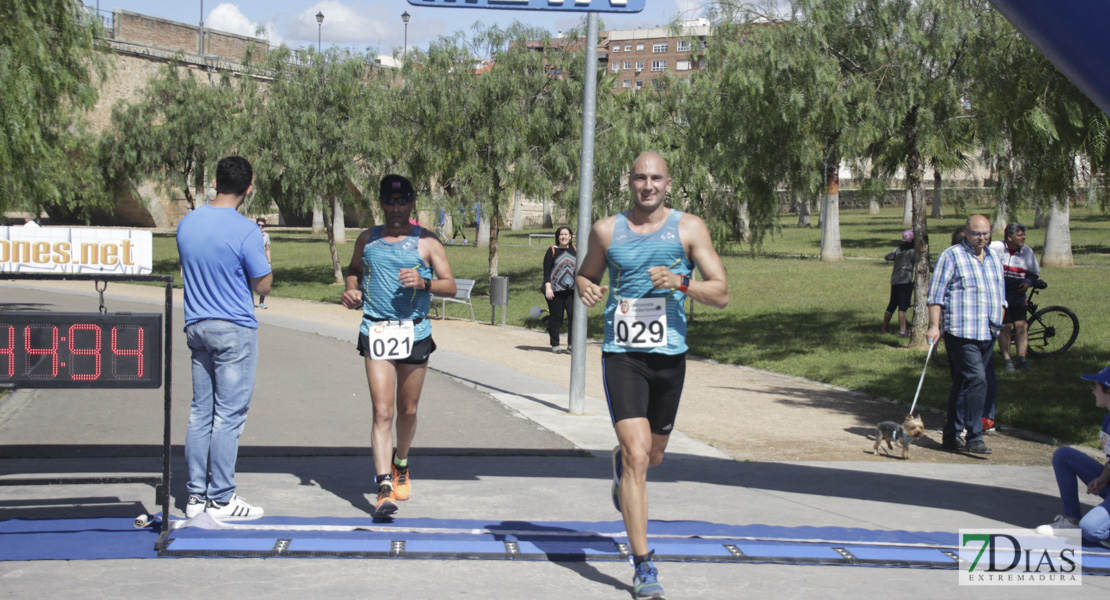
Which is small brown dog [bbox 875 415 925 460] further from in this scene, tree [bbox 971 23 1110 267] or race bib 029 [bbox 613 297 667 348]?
race bib 029 [bbox 613 297 667 348]

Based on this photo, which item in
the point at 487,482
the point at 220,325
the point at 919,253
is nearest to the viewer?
the point at 220,325

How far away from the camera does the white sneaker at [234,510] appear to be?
526 centimetres

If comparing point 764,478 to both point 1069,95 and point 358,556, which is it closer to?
point 358,556

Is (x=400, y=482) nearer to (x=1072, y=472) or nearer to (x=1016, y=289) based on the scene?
(x=1072, y=472)

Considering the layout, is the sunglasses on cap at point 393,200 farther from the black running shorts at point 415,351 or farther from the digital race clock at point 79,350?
the digital race clock at point 79,350

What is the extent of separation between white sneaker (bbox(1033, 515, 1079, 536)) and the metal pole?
182 inches

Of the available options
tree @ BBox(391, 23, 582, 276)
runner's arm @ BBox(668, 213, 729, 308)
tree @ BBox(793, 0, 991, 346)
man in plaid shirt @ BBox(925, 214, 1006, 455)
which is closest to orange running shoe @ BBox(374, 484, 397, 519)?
runner's arm @ BBox(668, 213, 729, 308)

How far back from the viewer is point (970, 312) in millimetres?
8094

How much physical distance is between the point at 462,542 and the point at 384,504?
675mm

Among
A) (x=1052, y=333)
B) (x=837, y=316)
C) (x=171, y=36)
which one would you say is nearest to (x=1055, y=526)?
(x=1052, y=333)

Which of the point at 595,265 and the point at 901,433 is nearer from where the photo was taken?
the point at 595,265

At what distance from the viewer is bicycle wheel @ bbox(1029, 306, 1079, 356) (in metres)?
13.1

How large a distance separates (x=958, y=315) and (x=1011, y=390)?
3.59 metres

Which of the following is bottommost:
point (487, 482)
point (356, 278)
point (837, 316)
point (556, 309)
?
point (487, 482)
